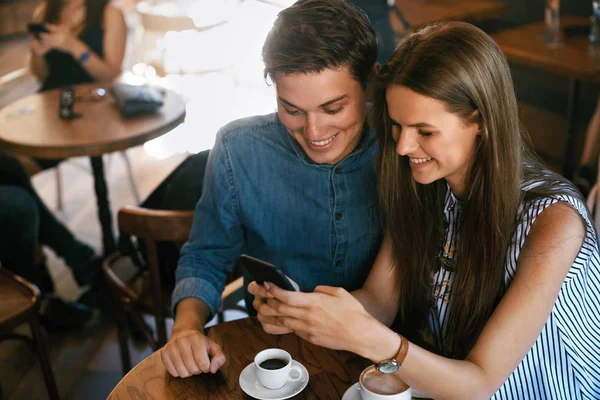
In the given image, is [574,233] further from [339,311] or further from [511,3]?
[511,3]

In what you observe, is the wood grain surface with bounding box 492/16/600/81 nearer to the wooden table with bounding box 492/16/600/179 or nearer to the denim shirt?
the wooden table with bounding box 492/16/600/179

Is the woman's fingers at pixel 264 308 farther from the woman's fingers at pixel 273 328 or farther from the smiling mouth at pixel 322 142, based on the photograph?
the smiling mouth at pixel 322 142

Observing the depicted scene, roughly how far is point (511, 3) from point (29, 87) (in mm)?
4486

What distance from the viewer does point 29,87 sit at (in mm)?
6215

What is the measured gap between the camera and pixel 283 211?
159cm

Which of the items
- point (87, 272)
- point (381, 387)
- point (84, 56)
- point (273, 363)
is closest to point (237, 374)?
point (273, 363)

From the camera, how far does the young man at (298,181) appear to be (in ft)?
4.55

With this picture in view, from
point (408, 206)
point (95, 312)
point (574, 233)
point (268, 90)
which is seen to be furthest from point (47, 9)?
point (574, 233)

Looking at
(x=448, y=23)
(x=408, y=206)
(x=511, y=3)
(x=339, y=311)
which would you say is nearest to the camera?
(x=339, y=311)

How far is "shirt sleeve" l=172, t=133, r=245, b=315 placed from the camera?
1595 mm

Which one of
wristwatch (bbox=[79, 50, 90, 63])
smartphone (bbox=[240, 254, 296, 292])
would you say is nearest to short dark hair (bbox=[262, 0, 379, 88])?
smartphone (bbox=[240, 254, 296, 292])

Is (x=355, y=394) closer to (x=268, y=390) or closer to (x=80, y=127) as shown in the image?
(x=268, y=390)

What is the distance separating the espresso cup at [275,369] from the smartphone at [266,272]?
0.13m

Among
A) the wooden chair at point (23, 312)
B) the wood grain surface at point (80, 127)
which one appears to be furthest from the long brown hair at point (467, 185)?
the wood grain surface at point (80, 127)
